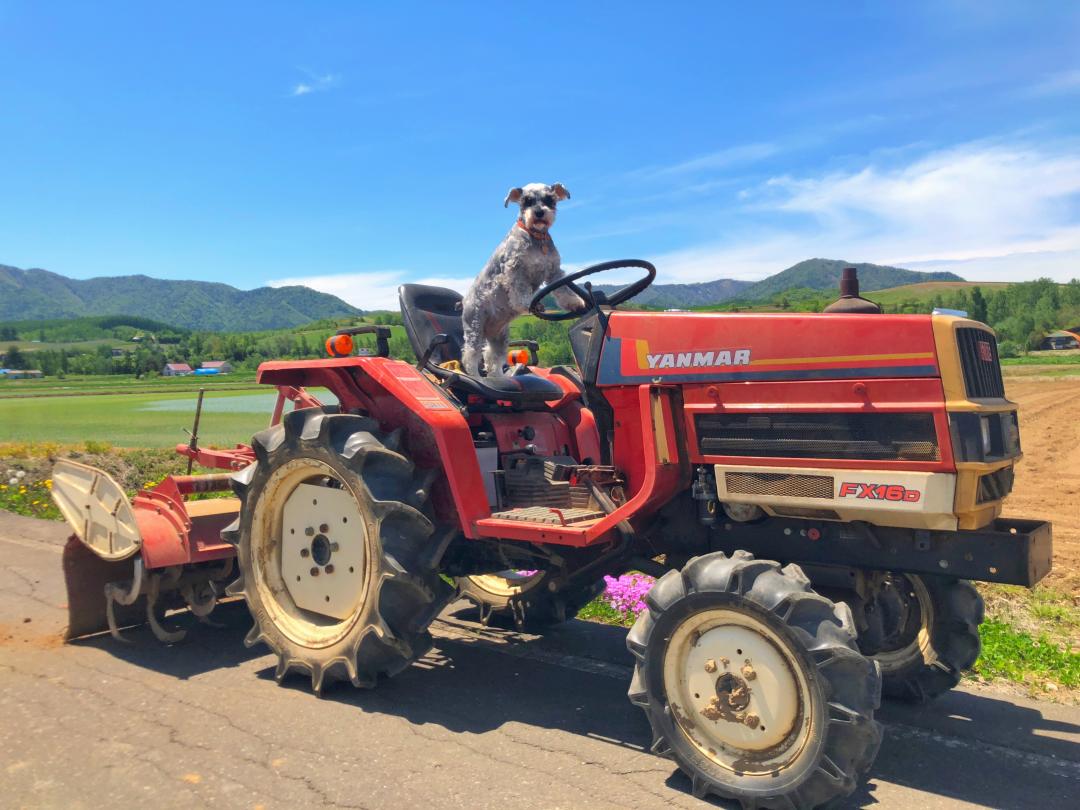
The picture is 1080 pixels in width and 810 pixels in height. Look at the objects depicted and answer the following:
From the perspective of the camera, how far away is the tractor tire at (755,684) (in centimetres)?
295

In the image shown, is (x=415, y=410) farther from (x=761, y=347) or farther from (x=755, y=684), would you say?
(x=755, y=684)

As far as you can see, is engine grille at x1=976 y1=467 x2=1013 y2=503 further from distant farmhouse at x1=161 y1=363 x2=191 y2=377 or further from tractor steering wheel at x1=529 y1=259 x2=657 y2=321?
distant farmhouse at x1=161 y1=363 x2=191 y2=377

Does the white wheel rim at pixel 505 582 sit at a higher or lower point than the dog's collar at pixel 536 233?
lower

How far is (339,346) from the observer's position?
495 cm

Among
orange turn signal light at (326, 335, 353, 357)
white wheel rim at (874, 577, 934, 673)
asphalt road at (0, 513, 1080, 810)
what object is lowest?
asphalt road at (0, 513, 1080, 810)

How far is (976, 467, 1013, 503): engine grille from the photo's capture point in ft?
10.8

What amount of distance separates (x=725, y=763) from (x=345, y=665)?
1969mm

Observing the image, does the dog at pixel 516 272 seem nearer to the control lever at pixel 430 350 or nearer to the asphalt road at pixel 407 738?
the control lever at pixel 430 350

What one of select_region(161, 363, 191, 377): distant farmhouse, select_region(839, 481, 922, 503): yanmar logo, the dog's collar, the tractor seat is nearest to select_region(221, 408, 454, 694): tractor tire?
the tractor seat

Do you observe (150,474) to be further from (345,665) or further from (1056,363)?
(1056,363)

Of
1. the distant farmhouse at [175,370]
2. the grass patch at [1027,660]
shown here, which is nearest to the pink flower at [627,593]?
the grass patch at [1027,660]

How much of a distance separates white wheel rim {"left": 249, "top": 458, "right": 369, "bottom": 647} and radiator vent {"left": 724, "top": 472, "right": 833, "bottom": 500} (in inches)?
72.1

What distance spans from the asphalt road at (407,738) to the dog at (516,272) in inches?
70.5

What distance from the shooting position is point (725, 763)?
322 cm
